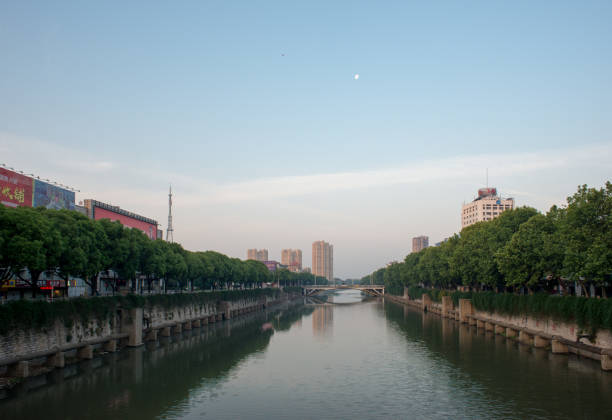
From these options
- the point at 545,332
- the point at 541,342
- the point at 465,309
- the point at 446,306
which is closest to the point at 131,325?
the point at 541,342

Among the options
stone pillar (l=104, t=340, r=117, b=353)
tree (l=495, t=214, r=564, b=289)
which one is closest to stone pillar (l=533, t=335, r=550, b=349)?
tree (l=495, t=214, r=564, b=289)

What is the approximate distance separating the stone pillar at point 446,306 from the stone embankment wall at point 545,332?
51.7 ft

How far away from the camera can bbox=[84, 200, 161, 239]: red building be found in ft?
382

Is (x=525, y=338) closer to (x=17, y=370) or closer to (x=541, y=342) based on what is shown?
(x=541, y=342)

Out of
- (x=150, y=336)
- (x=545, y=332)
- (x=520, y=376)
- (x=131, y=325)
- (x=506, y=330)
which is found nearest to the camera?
(x=520, y=376)

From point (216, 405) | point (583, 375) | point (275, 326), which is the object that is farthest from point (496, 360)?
point (275, 326)

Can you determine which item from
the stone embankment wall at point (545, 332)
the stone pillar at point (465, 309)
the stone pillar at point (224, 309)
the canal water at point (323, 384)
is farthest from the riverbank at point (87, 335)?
the stone embankment wall at point (545, 332)

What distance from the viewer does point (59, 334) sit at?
55.5 m

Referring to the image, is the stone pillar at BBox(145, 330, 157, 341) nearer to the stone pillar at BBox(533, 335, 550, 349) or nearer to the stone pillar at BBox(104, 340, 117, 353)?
the stone pillar at BBox(104, 340, 117, 353)

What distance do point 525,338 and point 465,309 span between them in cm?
3370

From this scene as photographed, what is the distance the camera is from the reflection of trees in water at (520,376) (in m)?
40.7

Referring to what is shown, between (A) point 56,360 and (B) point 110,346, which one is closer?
(A) point 56,360

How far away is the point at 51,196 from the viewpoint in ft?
329

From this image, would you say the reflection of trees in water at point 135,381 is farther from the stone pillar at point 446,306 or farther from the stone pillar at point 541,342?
the stone pillar at point 446,306
